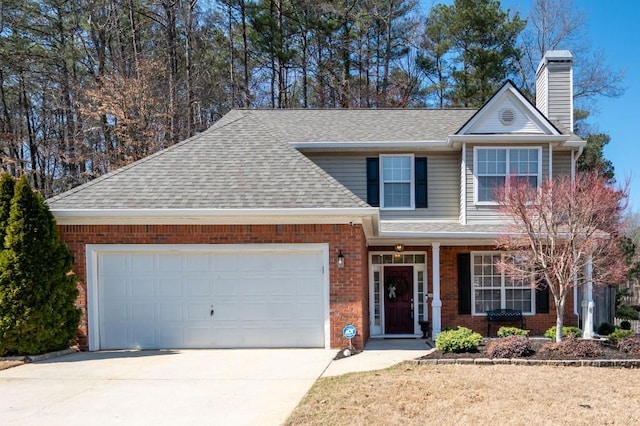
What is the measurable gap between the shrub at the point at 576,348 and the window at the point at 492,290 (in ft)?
11.5

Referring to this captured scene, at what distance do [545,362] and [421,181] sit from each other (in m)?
6.08

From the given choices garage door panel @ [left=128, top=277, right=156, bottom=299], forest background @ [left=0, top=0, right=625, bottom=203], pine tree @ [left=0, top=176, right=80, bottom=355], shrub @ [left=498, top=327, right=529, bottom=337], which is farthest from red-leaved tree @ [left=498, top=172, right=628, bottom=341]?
forest background @ [left=0, top=0, right=625, bottom=203]

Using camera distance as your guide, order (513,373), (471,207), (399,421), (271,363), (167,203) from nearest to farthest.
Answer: (399,421) → (513,373) → (271,363) → (167,203) → (471,207)

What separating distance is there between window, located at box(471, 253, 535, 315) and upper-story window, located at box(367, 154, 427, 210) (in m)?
2.26

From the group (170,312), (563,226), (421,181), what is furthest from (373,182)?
(170,312)

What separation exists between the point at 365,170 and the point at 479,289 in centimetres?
448

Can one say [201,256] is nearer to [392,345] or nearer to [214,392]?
[214,392]

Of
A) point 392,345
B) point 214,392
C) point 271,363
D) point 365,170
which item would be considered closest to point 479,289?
point 392,345

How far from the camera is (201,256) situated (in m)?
9.76

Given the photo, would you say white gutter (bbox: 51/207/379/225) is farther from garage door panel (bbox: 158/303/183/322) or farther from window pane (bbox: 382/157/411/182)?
window pane (bbox: 382/157/411/182)

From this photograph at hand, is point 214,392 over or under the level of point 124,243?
under

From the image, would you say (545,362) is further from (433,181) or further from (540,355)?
(433,181)

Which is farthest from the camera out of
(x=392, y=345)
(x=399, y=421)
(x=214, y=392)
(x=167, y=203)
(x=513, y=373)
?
(x=392, y=345)

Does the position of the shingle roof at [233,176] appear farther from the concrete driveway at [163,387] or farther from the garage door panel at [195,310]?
the concrete driveway at [163,387]
